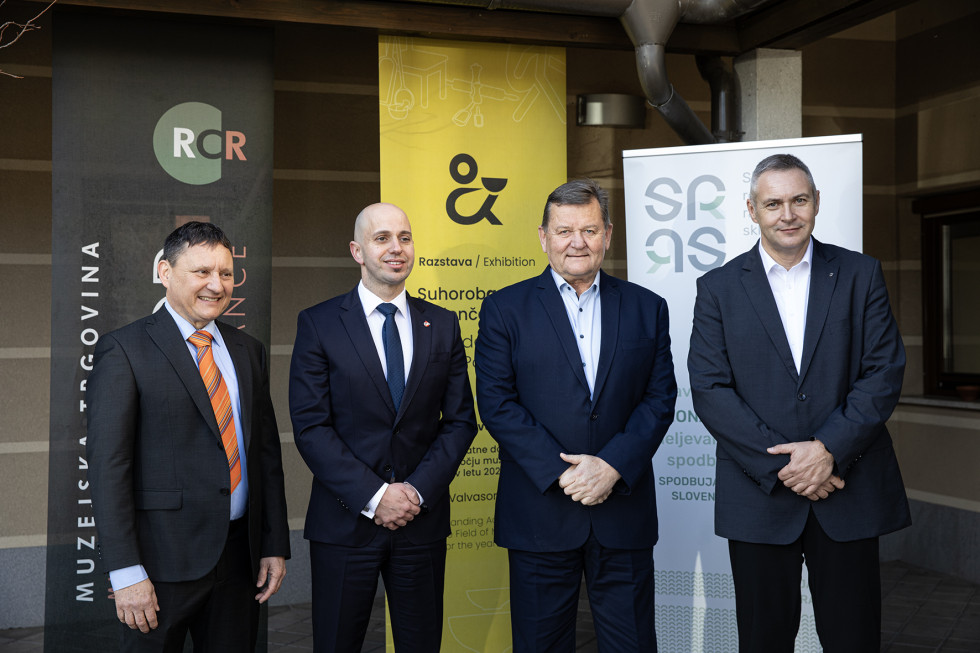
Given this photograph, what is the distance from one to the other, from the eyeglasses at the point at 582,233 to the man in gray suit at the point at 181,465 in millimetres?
1080

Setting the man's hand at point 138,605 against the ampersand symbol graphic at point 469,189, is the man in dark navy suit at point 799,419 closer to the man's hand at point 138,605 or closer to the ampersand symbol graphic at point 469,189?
the ampersand symbol graphic at point 469,189

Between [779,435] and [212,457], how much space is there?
1.67 metres

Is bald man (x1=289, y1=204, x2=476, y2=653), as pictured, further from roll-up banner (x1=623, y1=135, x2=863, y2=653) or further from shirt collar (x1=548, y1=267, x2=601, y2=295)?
roll-up banner (x1=623, y1=135, x2=863, y2=653)

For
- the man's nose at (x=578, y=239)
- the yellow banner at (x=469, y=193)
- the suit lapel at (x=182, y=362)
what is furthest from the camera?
the yellow banner at (x=469, y=193)

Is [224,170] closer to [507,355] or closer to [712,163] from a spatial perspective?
[507,355]

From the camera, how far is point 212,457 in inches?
95.7

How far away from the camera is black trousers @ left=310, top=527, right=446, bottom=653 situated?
2.80 metres

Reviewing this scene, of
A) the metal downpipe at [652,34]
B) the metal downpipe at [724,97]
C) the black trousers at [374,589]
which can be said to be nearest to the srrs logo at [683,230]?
the metal downpipe at [652,34]

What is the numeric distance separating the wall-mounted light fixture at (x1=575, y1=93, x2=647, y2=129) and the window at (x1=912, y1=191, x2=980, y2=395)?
2174 millimetres

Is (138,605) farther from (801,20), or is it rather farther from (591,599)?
(801,20)

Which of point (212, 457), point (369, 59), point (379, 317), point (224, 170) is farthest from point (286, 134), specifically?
point (212, 457)

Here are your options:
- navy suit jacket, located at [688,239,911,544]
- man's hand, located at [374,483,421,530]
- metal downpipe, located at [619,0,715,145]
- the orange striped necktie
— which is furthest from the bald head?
metal downpipe, located at [619,0,715,145]

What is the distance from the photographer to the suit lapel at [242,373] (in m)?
2.53

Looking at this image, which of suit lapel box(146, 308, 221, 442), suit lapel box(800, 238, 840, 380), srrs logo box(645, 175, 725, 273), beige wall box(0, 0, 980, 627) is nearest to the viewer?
suit lapel box(146, 308, 221, 442)
